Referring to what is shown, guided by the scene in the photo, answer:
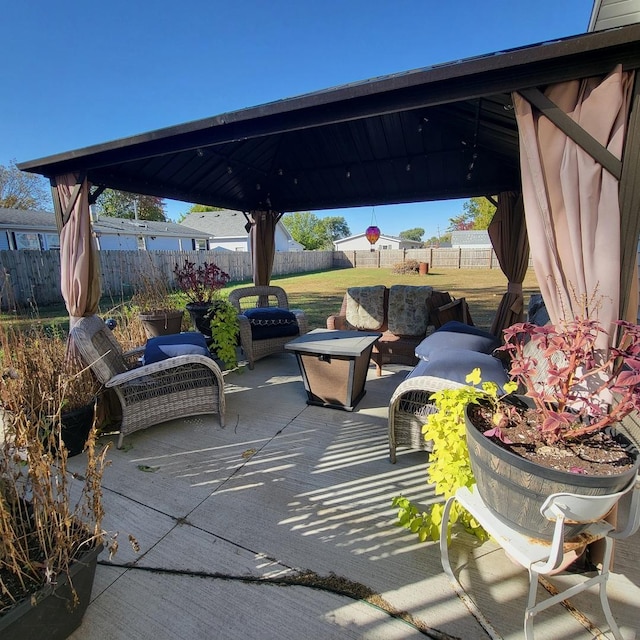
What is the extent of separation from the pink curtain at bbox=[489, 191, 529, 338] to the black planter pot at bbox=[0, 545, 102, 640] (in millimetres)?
4576

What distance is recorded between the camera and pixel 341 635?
4.17 feet

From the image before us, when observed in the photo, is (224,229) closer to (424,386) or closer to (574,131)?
(424,386)

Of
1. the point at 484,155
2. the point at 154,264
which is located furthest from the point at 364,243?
the point at 484,155

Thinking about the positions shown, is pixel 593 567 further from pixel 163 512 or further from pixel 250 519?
pixel 163 512

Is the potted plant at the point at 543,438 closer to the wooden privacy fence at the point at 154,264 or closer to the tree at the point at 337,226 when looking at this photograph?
the wooden privacy fence at the point at 154,264

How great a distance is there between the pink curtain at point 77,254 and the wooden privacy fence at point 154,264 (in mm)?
386

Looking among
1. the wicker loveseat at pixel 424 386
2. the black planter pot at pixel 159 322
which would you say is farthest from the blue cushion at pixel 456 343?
the black planter pot at pixel 159 322

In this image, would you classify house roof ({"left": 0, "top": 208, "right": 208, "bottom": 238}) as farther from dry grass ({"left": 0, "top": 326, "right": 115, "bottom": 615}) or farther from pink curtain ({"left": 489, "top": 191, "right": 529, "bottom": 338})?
pink curtain ({"left": 489, "top": 191, "right": 529, "bottom": 338})

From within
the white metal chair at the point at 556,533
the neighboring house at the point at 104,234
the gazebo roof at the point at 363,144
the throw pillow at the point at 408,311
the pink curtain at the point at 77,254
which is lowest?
the white metal chair at the point at 556,533

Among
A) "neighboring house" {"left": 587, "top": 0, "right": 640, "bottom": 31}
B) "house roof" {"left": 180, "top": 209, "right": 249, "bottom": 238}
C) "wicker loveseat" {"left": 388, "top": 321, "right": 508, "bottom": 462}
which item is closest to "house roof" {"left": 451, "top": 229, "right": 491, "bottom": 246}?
"house roof" {"left": 180, "top": 209, "right": 249, "bottom": 238}

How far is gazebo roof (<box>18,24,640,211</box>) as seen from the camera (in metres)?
1.76

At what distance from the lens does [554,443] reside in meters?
1.19

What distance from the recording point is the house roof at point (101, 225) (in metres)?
13.1

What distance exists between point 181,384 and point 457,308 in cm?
331
